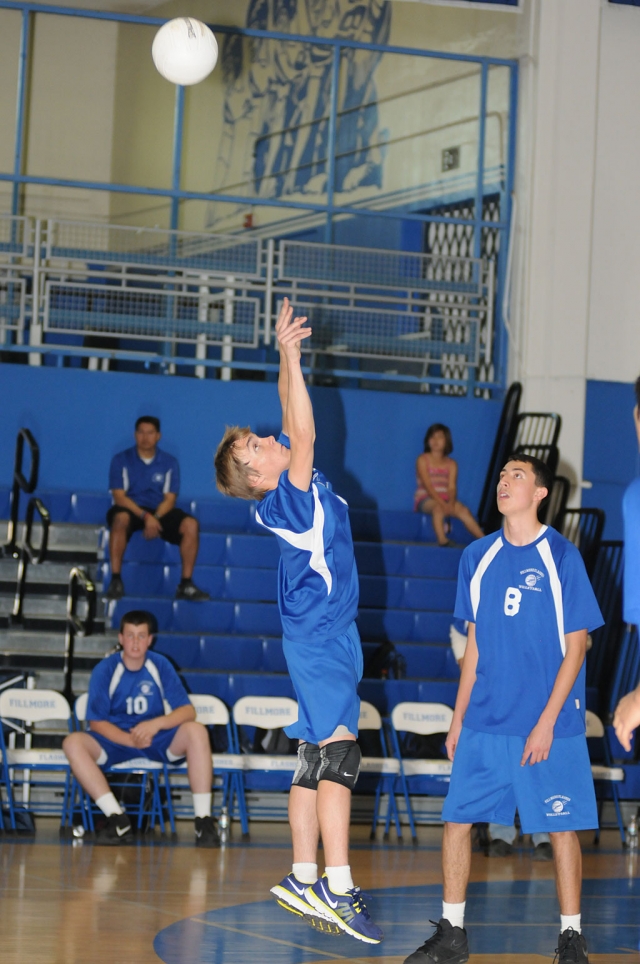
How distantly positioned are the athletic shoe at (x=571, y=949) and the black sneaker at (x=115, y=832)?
3.71 meters

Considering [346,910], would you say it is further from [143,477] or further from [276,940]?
[143,477]

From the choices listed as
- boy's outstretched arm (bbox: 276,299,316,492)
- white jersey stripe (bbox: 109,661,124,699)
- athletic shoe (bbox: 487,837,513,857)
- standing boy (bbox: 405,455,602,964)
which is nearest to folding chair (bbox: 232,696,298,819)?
white jersey stripe (bbox: 109,661,124,699)

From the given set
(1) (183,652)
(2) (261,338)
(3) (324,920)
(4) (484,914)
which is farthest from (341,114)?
(3) (324,920)

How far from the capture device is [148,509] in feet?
34.0

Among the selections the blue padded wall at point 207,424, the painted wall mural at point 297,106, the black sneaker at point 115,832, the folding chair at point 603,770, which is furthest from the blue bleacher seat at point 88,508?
the painted wall mural at point 297,106

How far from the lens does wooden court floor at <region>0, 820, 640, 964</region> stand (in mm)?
4918

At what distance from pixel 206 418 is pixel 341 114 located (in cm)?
497

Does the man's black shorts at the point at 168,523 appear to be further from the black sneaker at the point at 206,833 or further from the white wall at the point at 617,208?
the white wall at the point at 617,208

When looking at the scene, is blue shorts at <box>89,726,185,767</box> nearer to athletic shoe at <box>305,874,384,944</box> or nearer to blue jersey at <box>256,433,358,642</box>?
blue jersey at <box>256,433,358,642</box>

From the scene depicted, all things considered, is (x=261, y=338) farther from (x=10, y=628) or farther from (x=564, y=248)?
(x=10, y=628)

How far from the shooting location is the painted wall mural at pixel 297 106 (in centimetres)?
1423

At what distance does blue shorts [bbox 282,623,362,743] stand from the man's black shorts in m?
5.51

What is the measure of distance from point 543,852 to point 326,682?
395 centimetres

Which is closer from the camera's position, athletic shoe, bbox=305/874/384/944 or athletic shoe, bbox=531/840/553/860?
athletic shoe, bbox=305/874/384/944
